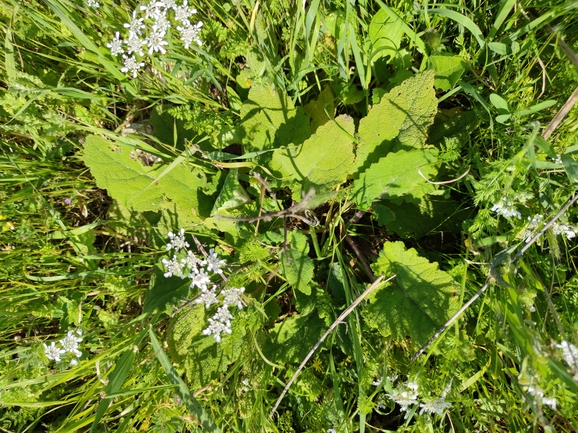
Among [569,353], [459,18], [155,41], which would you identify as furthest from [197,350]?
[459,18]

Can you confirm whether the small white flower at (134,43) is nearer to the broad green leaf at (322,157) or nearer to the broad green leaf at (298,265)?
the broad green leaf at (322,157)

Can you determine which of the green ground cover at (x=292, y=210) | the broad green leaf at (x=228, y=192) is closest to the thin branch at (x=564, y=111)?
the green ground cover at (x=292, y=210)

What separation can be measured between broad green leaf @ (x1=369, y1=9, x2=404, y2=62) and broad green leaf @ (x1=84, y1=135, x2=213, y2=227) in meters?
1.21

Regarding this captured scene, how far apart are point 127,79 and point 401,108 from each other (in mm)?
1572

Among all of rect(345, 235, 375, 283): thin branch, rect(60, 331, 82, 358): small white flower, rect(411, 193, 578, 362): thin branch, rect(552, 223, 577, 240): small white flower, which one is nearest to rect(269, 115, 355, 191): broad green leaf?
rect(345, 235, 375, 283): thin branch

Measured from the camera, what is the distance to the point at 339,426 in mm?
2020

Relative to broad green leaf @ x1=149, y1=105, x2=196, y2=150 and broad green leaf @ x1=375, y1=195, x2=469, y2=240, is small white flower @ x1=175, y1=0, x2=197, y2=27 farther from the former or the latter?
broad green leaf @ x1=375, y1=195, x2=469, y2=240

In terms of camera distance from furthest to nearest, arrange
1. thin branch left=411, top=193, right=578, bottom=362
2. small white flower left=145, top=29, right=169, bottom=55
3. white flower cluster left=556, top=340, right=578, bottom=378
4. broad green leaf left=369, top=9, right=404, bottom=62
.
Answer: broad green leaf left=369, top=9, right=404, bottom=62, small white flower left=145, top=29, right=169, bottom=55, thin branch left=411, top=193, right=578, bottom=362, white flower cluster left=556, top=340, right=578, bottom=378

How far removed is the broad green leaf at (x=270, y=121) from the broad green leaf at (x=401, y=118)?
34 centimetres

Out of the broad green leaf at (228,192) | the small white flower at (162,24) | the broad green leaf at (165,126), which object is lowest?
the broad green leaf at (228,192)

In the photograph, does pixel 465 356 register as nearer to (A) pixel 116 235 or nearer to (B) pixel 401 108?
(B) pixel 401 108

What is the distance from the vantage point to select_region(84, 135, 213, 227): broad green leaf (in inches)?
90.7

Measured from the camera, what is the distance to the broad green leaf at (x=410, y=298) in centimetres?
199

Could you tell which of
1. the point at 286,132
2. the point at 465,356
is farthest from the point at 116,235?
the point at 465,356
